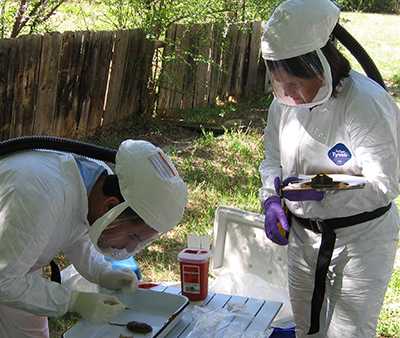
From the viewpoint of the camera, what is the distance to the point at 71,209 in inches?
A: 86.5

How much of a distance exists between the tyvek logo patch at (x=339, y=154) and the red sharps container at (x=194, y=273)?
741 mm

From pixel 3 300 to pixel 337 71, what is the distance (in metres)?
1.45

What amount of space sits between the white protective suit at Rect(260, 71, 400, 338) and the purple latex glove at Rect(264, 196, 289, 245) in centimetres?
5

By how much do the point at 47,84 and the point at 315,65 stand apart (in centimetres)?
373

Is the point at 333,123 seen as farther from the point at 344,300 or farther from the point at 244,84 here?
the point at 244,84

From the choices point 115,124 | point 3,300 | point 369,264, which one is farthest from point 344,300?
point 115,124

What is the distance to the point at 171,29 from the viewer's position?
23.4 feet

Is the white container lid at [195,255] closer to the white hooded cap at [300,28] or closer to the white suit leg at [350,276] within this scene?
the white suit leg at [350,276]

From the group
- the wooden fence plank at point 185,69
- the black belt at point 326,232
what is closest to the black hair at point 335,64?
the black belt at point 326,232

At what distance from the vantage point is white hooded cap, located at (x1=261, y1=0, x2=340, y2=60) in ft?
7.74

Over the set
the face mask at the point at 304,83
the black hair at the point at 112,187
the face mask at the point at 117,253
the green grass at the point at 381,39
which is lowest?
the face mask at the point at 117,253

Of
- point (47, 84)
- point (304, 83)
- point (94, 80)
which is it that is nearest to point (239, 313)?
point (304, 83)

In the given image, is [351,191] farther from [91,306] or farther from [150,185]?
[91,306]

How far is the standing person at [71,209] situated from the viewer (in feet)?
6.72
